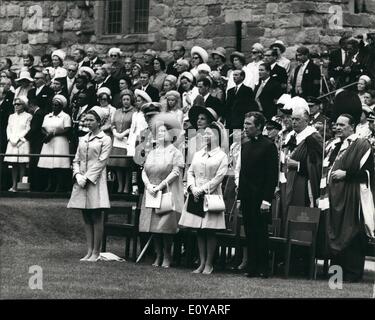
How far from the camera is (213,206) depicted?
16297 mm

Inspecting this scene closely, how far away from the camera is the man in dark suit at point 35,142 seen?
22.6 m

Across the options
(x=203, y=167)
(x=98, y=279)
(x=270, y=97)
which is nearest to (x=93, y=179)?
(x=203, y=167)

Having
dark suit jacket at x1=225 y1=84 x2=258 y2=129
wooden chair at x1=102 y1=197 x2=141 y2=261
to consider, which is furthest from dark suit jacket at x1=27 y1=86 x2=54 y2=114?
wooden chair at x1=102 y1=197 x2=141 y2=261

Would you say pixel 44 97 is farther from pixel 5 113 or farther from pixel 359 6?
pixel 359 6

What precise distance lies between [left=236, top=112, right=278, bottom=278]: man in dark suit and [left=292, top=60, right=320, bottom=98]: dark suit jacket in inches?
240

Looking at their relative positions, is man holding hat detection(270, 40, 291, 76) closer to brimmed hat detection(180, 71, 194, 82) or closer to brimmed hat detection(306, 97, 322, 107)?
brimmed hat detection(180, 71, 194, 82)

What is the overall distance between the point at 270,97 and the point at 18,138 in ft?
16.0

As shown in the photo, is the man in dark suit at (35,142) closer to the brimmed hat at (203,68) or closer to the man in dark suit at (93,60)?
the man in dark suit at (93,60)

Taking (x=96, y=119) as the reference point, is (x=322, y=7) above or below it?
above

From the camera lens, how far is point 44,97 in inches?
918

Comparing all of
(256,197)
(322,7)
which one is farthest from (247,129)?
(322,7)
